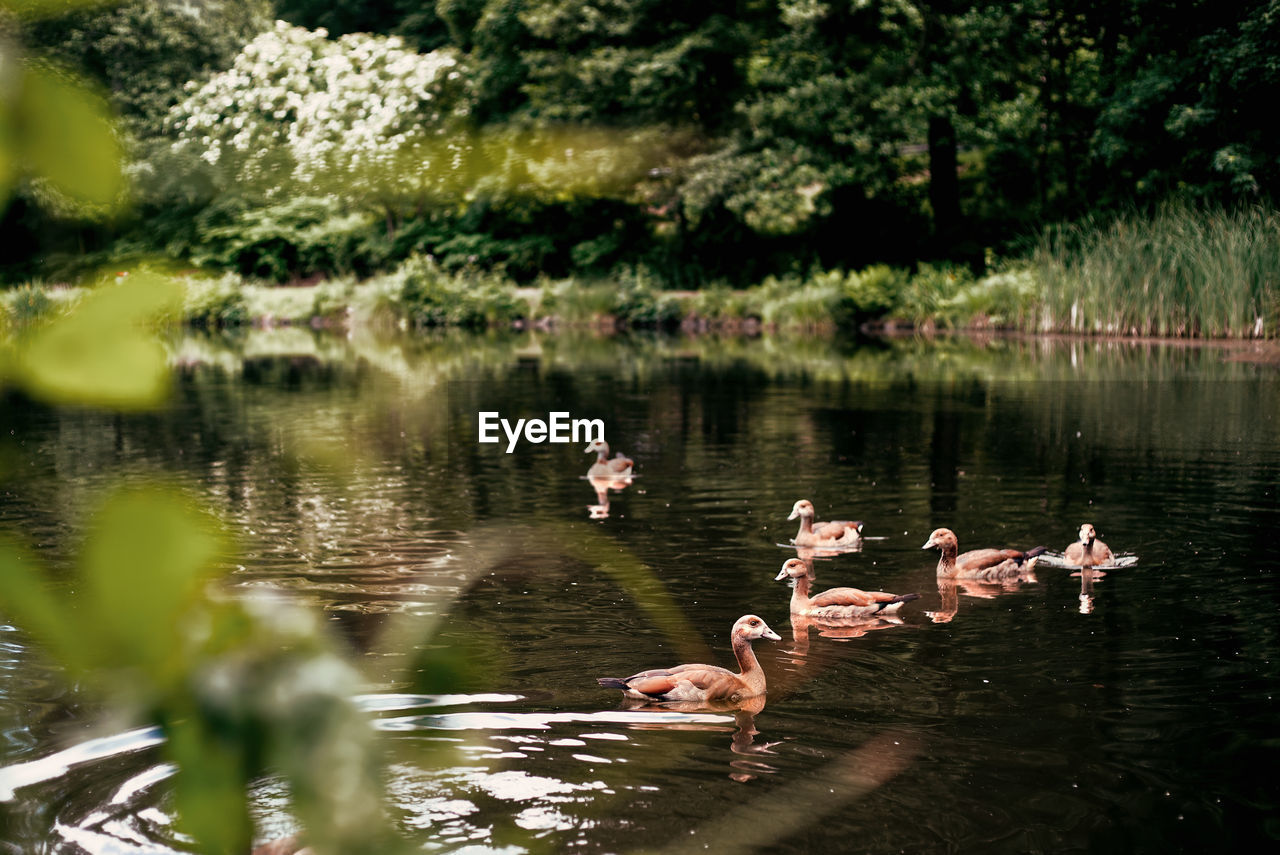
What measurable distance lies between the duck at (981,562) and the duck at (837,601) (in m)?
0.60

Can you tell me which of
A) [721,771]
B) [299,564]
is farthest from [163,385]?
[299,564]

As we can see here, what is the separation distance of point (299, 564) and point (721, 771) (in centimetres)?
448

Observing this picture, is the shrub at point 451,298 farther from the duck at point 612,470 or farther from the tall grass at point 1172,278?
the duck at point 612,470

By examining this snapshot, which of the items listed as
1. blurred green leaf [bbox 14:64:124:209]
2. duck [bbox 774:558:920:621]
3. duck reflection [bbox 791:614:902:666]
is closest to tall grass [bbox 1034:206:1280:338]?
duck [bbox 774:558:920:621]

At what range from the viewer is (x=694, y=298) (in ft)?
122

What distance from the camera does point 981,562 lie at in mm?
8547

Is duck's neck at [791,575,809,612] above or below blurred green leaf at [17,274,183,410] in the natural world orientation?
below

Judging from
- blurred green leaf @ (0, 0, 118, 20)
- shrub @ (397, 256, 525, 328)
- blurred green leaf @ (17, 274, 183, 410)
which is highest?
shrub @ (397, 256, 525, 328)

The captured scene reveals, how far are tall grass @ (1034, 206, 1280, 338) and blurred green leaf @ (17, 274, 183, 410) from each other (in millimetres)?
25122

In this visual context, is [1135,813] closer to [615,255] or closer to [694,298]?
[694,298]

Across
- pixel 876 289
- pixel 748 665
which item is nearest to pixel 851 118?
pixel 876 289

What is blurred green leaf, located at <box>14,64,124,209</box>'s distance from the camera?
58 centimetres

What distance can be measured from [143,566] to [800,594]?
769cm

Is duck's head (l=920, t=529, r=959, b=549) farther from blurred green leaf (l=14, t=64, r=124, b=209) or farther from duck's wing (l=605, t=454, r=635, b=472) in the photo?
blurred green leaf (l=14, t=64, r=124, b=209)
